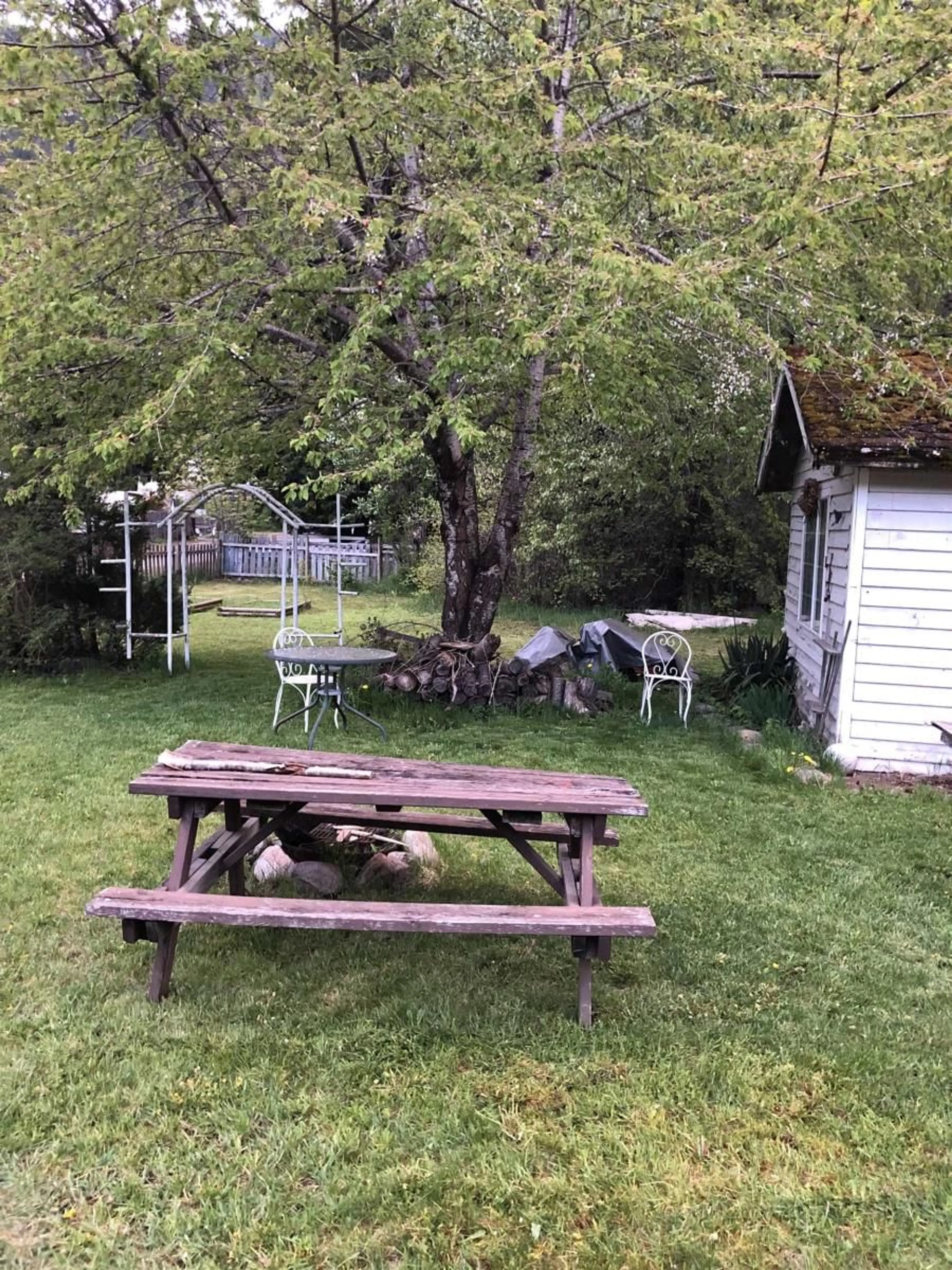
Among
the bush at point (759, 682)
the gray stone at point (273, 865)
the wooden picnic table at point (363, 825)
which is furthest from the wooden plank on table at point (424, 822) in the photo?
the bush at point (759, 682)

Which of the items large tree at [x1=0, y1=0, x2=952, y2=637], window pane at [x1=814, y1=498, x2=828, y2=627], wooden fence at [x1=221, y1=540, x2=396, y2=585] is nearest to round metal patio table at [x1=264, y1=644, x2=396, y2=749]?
large tree at [x1=0, y1=0, x2=952, y2=637]

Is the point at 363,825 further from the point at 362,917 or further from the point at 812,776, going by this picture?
the point at 812,776

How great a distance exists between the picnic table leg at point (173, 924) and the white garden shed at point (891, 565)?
16.0 ft

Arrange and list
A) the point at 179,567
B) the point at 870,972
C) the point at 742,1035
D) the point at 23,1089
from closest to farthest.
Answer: the point at 23,1089
the point at 742,1035
the point at 870,972
the point at 179,567

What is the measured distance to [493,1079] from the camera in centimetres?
281

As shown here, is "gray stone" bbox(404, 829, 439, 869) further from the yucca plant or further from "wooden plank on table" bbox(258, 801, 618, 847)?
the yucca plant

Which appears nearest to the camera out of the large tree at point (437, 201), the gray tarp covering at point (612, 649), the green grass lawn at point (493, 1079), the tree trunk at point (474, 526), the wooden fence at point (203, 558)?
the green grass lawn at point (493, 1079)

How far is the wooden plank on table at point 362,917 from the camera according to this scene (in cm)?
295

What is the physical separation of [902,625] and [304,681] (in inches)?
177

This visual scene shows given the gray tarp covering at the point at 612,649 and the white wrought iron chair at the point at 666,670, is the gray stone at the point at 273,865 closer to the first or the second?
the white wrought iron chair at the point at 666,670

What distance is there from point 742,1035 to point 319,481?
15.4 feet

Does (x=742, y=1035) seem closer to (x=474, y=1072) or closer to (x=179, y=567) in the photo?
(x=474, y=1072)

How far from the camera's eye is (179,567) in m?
15.5

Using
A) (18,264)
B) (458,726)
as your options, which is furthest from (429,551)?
(18,264)
